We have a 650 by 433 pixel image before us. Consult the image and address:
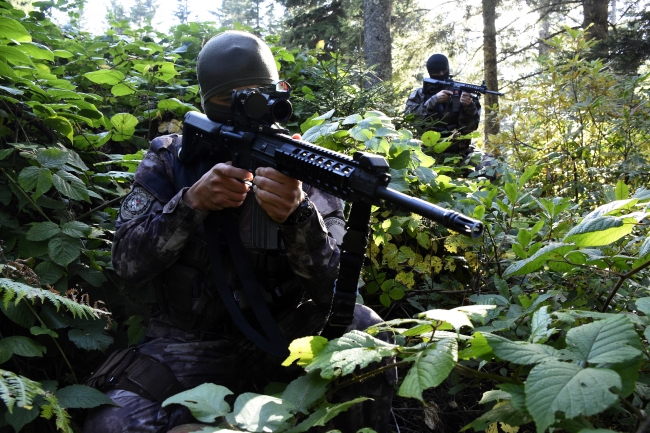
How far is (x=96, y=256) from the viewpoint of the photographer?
9.32 feet

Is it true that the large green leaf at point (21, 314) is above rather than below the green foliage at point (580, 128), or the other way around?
below

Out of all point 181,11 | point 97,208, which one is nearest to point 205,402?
point 97,208

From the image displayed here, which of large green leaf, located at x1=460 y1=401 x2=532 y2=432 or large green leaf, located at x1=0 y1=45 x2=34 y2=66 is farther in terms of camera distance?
large green leaf, located at x1=0 y1=45 x2=34 y2=66

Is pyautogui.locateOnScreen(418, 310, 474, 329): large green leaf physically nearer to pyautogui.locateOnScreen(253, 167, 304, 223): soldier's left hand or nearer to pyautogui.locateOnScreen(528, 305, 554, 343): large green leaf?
pyautogui.locateOnScreen(528, 305, 554, 343): large green leaf

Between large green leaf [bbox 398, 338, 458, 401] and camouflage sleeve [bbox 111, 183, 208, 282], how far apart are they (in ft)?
4.28

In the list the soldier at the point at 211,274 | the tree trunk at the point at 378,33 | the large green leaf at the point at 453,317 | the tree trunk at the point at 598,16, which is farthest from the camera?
the tree trunk at the point at 598,16

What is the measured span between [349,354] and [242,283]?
112 centimetres

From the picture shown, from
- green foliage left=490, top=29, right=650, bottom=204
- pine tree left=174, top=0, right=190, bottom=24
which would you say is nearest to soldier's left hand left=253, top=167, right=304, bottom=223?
green foliage left=490, top=29, right=650, bottom=204

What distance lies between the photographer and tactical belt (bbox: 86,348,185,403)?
220 centimetres

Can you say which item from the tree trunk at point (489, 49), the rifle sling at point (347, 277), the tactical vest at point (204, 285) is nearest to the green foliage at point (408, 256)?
the rifle sling at point (347, 277)

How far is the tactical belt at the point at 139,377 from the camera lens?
2199 mm

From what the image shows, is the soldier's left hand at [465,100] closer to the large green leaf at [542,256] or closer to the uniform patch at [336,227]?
the uniform patch at [336,227]

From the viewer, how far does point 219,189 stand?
2.22 metres

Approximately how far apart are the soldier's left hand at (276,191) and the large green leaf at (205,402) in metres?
0.88
